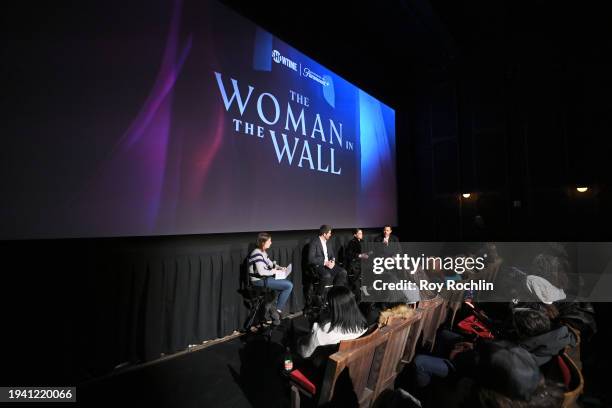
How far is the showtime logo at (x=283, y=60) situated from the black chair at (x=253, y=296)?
10.1 feet

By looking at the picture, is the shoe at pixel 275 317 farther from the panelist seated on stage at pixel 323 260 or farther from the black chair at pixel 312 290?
the panelist seated on stage at pixel 323 260

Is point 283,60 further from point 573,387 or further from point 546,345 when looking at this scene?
point 573,387

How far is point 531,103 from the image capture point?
7062 mm

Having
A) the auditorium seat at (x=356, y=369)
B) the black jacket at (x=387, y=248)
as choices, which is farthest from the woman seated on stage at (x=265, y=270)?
the black jacket at (x=387, y=248)

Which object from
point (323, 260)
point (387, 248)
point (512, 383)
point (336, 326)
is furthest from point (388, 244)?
point (512, 383)

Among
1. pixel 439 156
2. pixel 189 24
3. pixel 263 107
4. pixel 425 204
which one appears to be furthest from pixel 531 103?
pixel 189 24

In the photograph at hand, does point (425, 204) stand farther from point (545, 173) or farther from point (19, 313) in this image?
point (19, 313)

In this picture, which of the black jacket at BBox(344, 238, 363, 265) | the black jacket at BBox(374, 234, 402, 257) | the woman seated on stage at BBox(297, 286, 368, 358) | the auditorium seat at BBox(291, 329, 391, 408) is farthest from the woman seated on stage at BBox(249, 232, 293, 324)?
the black jacket at BBox(374, 234, 402, 257)

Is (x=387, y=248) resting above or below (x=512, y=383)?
above

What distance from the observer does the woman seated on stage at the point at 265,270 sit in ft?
11.3

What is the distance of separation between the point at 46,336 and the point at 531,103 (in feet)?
33.1

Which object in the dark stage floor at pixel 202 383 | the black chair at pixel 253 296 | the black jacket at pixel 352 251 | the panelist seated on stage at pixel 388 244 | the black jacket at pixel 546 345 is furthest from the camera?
the panelist seated on stage at pixel 388 244

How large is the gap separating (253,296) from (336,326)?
202 cm

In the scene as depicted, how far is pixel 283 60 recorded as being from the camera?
4.37m
